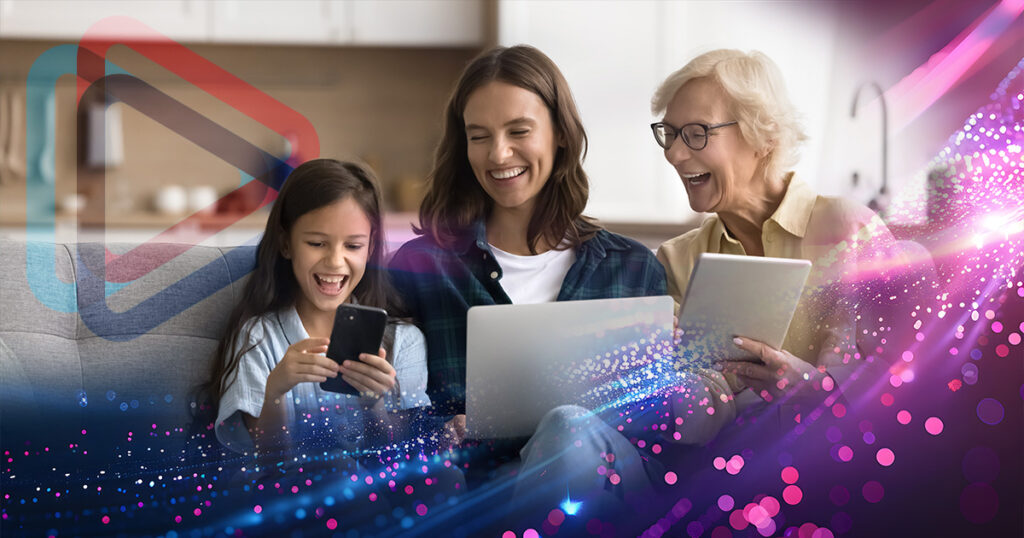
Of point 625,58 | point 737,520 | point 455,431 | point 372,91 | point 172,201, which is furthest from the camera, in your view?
point 372,91

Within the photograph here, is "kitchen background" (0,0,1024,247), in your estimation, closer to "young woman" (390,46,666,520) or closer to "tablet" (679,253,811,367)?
"young woman" (390,46,666,520)

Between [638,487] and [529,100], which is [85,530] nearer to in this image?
[638,487]

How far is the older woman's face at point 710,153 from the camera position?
47.7 inches

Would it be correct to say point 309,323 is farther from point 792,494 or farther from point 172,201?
point 172,201

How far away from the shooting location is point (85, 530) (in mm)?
959

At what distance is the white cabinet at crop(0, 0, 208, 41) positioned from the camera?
116 inches

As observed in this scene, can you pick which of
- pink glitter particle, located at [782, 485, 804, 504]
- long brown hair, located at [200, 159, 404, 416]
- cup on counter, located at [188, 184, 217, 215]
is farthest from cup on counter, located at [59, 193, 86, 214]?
pink glitter particle, located at [782, 485, 804, 504]

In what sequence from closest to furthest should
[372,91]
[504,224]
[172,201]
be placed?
[504,224]
[172,201]
[372,91]

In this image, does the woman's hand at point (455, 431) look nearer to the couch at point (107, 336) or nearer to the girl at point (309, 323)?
the girl at point (309, 323)

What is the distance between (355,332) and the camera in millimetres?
1027

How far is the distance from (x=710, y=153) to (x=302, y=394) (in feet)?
2.12

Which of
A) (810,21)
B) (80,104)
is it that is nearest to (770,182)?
(810,21)

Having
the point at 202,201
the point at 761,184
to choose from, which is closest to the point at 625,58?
the point at 202,201

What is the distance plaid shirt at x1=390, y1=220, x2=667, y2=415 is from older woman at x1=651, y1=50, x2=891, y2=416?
0.28ft
